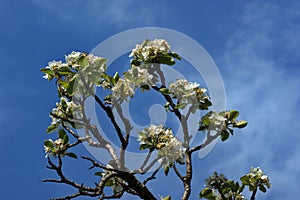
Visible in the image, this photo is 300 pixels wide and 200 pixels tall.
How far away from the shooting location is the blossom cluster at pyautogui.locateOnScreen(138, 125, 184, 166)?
3.43 meters

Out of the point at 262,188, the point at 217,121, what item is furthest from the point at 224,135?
the point at 262,188

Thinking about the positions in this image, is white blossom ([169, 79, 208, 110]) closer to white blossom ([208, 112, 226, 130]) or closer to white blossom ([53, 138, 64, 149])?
white blossom ([208, 112, 226, 130])

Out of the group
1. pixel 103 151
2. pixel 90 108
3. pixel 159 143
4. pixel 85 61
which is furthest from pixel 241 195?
pixel 85 61

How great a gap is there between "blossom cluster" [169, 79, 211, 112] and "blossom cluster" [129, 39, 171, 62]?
0.33 m

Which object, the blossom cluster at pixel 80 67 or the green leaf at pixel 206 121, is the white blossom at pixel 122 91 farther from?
the green leaf at pixel 206 121

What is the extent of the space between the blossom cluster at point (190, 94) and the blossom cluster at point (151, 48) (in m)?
0.33

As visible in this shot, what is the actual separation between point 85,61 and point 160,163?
0.98m

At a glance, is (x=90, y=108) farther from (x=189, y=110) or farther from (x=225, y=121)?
(x=225, y=121)

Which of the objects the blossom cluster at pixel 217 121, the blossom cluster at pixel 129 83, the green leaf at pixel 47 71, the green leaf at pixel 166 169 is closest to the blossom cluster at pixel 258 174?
the blossom cluster at pixel 217 121

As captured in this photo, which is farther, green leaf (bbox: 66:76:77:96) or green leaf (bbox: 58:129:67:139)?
green leaf (bbox: 58:129:67:139)

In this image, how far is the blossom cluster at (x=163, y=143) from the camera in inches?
135

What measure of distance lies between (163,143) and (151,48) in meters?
0.87

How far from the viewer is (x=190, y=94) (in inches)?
143

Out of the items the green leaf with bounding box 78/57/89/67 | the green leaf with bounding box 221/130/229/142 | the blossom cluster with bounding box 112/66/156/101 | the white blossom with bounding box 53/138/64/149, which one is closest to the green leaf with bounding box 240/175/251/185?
the green leaf with bounding box 221/130/229/142
